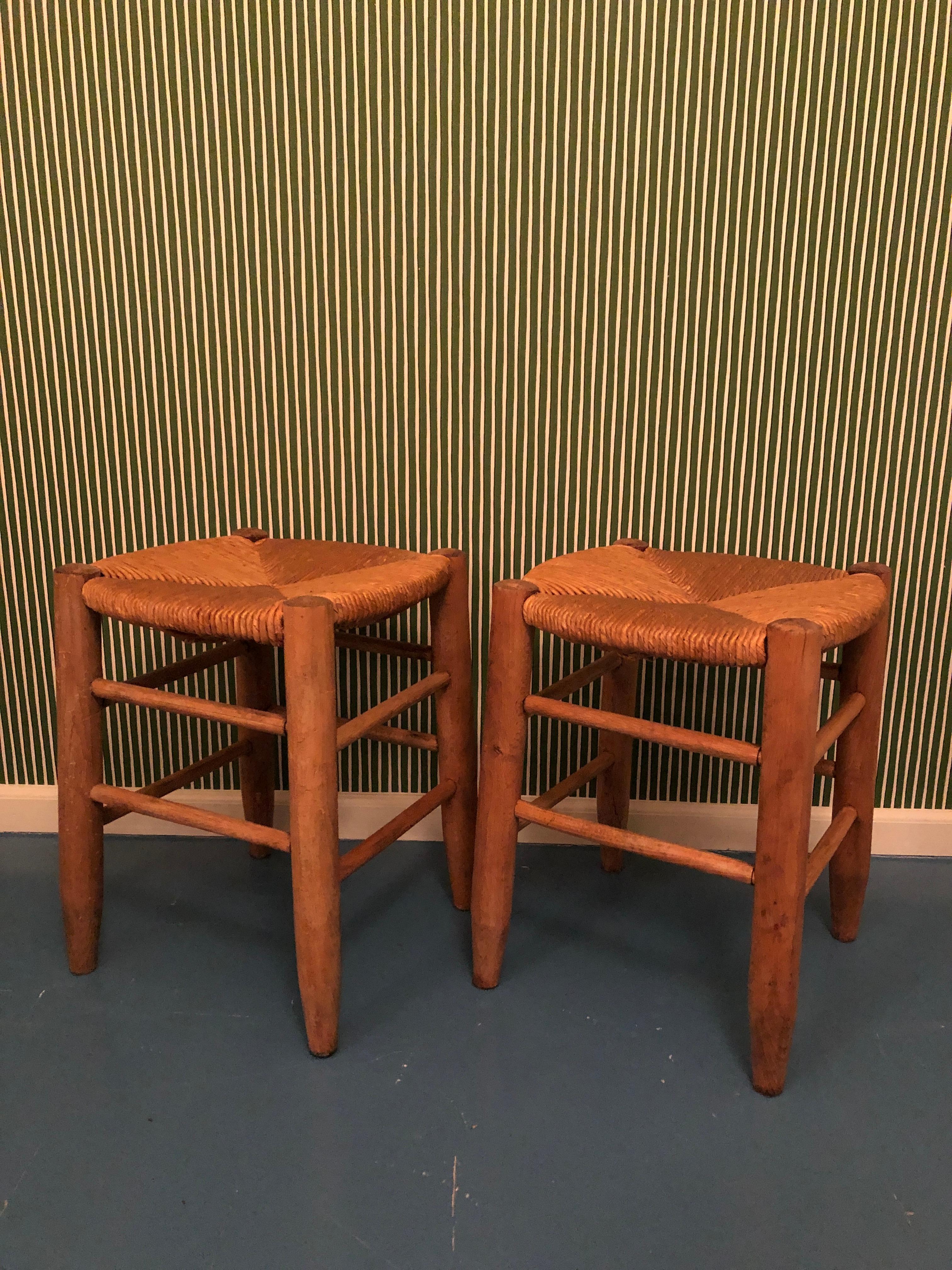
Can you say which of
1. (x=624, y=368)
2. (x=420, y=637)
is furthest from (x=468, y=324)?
(x=420, y=637)

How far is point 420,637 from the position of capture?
148cm

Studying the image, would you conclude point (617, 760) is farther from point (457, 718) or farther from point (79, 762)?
point (79, 762)

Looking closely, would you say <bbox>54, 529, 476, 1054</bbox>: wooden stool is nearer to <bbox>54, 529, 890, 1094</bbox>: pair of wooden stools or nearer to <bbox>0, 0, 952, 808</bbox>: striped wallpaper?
<bbox>54, 529, 890, 1094</bbox>: pair of wooden stools

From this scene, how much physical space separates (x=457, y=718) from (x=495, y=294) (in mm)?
590

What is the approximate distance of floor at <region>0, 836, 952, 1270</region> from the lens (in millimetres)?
848

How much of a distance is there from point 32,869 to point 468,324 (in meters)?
1.02

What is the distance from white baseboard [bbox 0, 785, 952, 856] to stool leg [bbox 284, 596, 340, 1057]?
480mm

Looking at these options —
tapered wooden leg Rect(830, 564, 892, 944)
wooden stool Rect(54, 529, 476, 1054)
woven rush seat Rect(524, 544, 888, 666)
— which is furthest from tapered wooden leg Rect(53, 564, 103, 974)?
tapered wooden leg Rect(830, 564, 892, 944)

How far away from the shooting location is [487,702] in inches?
46.7

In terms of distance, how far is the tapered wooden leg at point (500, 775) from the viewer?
1.09m

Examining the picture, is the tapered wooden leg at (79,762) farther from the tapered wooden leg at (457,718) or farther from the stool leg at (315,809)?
the tapered wooden leg at (457,718)

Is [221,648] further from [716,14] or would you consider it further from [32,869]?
[716,14]

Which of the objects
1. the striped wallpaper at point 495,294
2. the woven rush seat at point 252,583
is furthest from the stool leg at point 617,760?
the woven rush seat at point 252,583

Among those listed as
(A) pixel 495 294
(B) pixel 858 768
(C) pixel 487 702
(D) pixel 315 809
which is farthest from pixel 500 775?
(A) pixel 495 294
